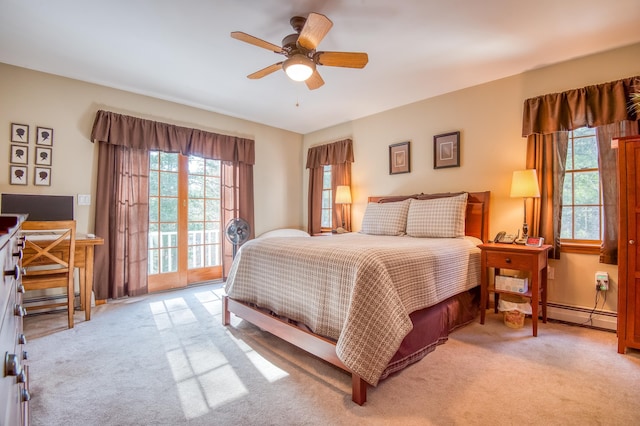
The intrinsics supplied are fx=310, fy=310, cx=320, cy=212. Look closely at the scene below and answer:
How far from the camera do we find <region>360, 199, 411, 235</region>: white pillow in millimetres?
3359

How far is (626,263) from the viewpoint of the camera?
6.81 feet

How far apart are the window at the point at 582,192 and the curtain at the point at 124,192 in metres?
4.15

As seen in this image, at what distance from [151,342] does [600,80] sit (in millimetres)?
4242

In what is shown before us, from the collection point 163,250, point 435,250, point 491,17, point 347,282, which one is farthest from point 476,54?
point 163,250

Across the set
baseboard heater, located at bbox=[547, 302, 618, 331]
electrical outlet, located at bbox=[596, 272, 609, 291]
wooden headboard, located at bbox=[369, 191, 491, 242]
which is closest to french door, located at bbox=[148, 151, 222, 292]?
wooden headboard, located at bbox=[369, 191, 491, 242]

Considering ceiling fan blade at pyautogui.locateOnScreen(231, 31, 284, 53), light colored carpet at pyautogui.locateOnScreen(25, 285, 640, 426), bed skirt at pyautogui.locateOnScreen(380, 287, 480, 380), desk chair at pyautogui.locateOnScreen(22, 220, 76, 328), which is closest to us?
light colored carpet at pyautogui.locateOnScreen(25, 285, 640, 426)

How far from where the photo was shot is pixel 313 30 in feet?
6.64

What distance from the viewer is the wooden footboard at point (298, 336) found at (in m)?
1.58

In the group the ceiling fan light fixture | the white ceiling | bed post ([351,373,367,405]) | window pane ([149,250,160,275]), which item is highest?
the white ceiling

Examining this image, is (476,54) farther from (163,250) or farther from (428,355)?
(163,250)

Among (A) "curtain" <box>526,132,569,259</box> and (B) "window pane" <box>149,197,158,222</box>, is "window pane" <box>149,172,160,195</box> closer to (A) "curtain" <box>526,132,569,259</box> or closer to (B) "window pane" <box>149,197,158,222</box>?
(B) "window pane" <box>149,197,158,222</box>

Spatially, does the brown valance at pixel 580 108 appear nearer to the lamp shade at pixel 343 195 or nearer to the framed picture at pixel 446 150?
the framed picture at pixel 446 150

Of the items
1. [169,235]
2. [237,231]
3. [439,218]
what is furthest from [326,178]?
[169,235]

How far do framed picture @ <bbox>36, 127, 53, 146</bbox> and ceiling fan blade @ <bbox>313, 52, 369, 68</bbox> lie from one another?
281 centimetres
